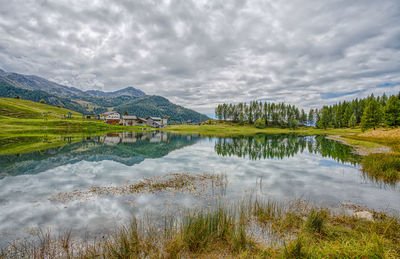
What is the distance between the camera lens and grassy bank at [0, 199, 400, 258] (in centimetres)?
653

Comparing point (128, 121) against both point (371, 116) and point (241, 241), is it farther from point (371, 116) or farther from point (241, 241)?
point (371, 116)

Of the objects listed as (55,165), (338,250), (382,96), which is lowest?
(55,165)

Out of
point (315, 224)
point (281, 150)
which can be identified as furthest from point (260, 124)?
point (315, 224)

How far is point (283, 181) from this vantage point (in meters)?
19.6

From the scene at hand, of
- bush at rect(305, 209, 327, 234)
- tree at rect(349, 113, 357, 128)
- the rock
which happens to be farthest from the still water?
tree at rect(349, 113, 357, 128)

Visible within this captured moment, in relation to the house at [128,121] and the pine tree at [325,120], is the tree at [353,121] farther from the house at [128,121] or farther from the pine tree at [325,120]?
the house at [128,121]

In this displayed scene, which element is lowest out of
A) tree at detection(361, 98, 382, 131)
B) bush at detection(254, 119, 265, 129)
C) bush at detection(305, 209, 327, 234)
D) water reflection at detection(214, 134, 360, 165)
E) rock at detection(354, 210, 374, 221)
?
water reflection at detection(214, 134, 360, 165)

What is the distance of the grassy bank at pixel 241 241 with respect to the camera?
21.4 ft

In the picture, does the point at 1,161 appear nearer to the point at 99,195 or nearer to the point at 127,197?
the point at 99,195

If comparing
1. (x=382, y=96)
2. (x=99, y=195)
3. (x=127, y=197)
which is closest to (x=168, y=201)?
(x=127, y=197)

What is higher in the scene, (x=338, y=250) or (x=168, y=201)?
(x=338, y=250)

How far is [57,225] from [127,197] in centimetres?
477

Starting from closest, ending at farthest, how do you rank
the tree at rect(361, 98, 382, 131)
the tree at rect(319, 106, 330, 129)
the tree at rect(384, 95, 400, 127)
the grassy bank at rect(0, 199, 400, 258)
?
the grassy bank at rect(0, 199, 400, 258) → the tree at rect(384, 95, 400, 127) → the tree at rect(361, 98, 382, 131) → the tree at rect(319, 106, 330, 129)

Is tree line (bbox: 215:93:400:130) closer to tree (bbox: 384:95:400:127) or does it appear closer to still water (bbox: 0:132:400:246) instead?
tree (bbox: 384:95:400:127)
